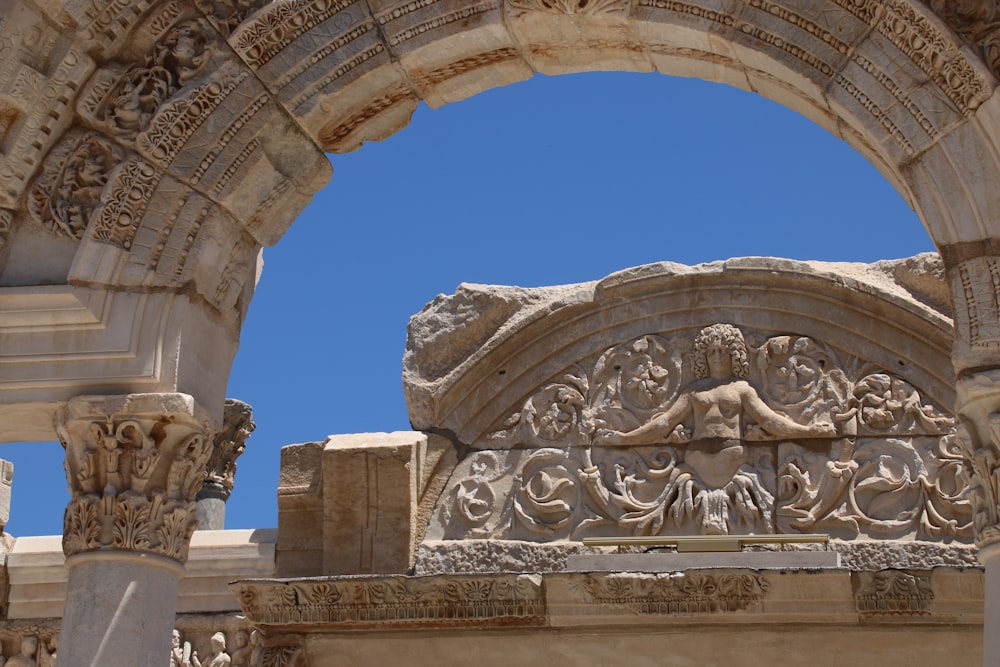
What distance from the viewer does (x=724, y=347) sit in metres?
10.8

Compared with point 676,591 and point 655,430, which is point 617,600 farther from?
point 655,430

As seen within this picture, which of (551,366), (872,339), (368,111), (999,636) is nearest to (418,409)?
(551,366)

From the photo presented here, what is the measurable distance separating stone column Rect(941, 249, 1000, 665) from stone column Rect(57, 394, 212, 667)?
127 inches

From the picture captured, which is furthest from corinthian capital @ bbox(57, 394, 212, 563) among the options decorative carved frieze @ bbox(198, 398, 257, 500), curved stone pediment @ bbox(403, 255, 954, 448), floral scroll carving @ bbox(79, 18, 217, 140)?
decorative carved frieze @ bbox(198, 398, 257, 500)

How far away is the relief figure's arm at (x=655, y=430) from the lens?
35.2 ft

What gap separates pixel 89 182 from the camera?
7246 millimetres

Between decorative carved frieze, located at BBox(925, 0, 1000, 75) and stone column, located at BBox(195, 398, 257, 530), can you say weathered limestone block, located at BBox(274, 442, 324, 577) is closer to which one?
stone column, located at BBox(195, 398, 257, 530)

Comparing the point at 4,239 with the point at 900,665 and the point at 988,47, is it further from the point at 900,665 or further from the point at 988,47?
the point at 900,665

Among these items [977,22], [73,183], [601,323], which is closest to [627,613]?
[601,323]

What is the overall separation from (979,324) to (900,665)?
4.01m

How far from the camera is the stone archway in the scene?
6988mm

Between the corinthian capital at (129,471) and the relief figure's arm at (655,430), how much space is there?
4.30 meters

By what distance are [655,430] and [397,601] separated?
2.11 meters

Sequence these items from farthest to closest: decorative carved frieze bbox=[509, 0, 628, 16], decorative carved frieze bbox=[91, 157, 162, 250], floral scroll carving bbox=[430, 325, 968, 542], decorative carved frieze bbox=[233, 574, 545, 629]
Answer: floral scroll carving bbox=[430, 325, 968, 542] < decorative carved frieze bbox=[233, 574, 545, 629] < decorative carved frieze bbox=[91, 157, 162, 250] < decorative carved frieze bbox=[509, 0, 628, 16]
